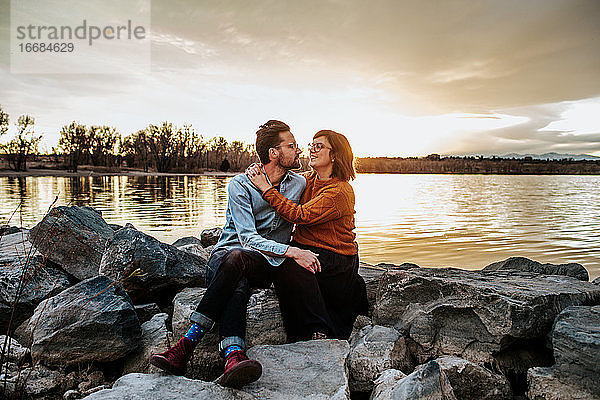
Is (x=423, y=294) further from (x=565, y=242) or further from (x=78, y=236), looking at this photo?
(x=565, y=242)

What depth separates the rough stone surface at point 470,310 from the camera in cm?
354

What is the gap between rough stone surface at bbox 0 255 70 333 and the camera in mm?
4441

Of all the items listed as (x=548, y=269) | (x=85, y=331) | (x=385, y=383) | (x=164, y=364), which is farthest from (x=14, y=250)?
(x=548, y=269)

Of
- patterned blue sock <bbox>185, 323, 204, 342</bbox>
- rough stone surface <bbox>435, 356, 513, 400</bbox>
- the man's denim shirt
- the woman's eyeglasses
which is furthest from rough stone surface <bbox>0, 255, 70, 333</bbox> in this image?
rough stone surface <bbox>435, 356, 513, 400</bbox>

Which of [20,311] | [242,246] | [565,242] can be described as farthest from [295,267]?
[565,242]

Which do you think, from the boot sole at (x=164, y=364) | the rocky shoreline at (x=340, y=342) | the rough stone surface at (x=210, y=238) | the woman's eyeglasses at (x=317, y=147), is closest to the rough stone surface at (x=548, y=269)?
the rocky shoreline at (x=340, y=342)

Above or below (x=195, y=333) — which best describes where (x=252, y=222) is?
above

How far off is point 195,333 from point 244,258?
2.11 ft

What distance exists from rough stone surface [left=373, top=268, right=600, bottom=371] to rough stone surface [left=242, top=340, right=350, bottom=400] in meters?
0.74

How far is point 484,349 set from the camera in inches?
141

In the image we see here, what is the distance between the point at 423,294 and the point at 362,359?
1001mm

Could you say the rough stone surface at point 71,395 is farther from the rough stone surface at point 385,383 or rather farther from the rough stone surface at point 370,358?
the rough stone surface at point 385,383

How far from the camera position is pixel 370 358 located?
332 centimetres

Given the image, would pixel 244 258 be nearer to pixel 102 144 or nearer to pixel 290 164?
pixel 290 164
